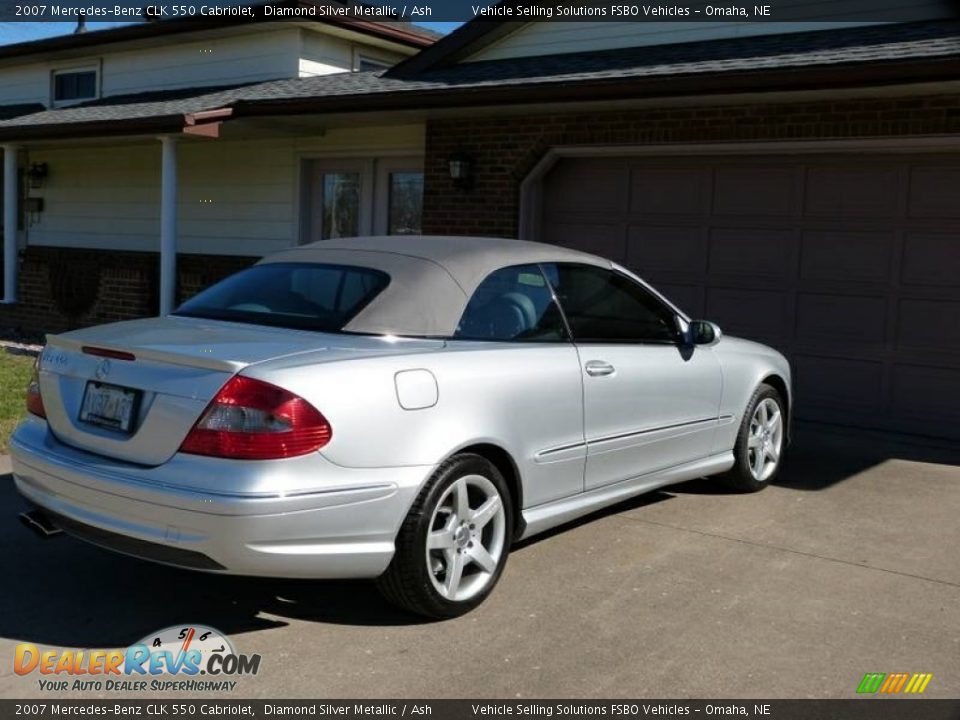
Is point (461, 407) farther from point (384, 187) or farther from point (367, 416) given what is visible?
point (384, 187)

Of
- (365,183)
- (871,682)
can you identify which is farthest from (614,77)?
(871,682)

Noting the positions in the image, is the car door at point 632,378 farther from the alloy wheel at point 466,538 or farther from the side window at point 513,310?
the alloy wheel at point 466,538

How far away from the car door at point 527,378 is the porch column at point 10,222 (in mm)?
11026

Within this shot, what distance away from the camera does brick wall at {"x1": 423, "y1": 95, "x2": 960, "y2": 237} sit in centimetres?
842

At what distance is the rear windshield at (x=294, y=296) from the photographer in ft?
15.4

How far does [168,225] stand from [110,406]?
9.08 metres

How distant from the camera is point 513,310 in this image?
5086mm

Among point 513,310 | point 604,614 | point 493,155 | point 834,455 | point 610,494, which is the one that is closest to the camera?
point 604,614

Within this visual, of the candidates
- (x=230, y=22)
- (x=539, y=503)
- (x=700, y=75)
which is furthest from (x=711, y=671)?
(x=230, y=22)

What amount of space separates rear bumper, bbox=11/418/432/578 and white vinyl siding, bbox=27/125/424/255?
8.50 m

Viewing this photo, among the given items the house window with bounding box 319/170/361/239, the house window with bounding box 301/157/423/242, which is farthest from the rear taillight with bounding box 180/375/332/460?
the house window with bounding box 319/170/361/239

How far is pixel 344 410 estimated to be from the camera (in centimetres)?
400
